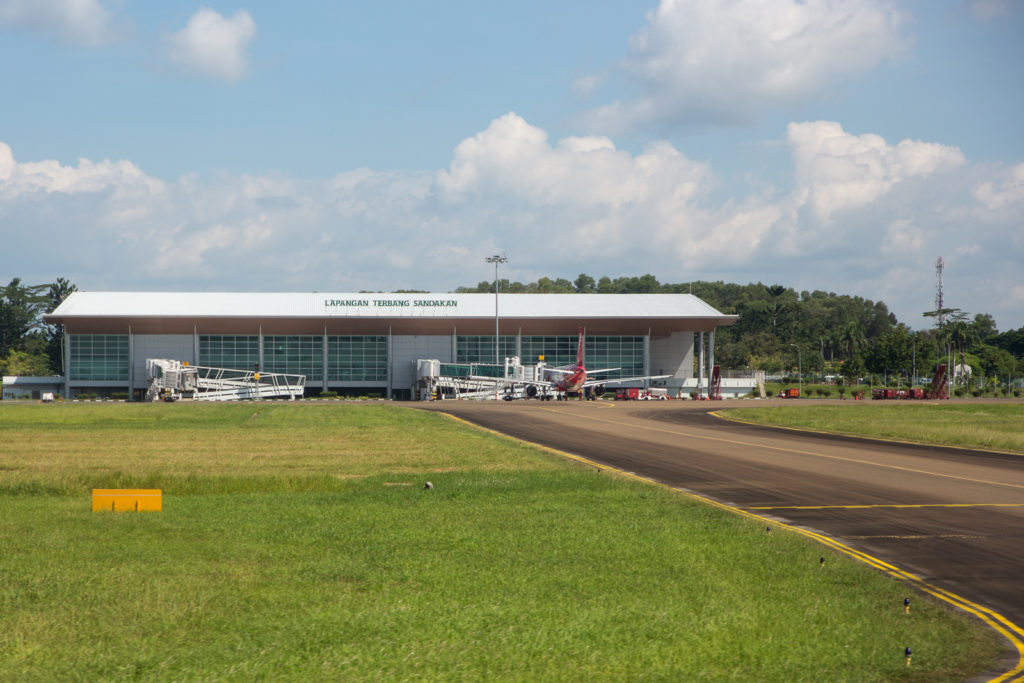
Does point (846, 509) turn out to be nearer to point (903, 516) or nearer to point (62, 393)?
point (903, 516)

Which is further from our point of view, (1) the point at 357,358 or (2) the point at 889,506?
(1) the point at 357,358

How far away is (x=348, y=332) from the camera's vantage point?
118625mm

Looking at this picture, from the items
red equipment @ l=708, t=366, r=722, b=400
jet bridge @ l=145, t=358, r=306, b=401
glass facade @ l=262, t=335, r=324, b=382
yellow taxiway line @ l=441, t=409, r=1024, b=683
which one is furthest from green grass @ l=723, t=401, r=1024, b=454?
glass facade @ l=262, t=335, r=324, b=382

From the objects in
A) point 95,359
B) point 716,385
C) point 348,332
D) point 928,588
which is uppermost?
point 348,332

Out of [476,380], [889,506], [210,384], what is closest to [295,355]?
[210,384]

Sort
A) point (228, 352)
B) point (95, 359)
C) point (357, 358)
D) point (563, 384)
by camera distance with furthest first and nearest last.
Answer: point (357, 358), point (228, 352), point (95, 359), point (563, 384)

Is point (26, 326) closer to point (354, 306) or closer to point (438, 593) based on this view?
point (354, 306)

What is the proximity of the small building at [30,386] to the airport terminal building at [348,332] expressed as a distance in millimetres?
2456

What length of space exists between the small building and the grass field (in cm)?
10536

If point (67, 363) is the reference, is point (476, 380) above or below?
below

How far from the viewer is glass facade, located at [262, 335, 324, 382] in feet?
388

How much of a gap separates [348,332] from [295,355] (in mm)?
7688

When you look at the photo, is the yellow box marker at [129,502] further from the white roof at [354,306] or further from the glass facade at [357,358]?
the glass facade at [357,358]

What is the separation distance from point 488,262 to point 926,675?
107273 mm
